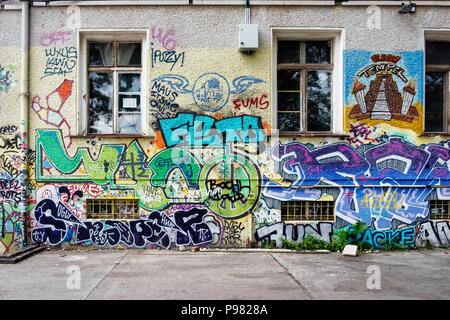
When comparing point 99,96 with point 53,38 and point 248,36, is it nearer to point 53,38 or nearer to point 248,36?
point 53,38

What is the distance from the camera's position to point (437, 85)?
23.8ft

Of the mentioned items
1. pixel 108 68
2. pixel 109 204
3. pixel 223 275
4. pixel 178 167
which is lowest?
pixel 223 275

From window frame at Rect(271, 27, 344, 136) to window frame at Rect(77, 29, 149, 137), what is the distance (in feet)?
7.79

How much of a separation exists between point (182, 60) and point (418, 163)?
4.71 meters

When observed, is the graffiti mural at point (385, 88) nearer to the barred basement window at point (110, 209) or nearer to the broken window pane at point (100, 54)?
the barred basement window at point (110, 209)

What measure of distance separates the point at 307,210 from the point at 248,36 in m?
3.31

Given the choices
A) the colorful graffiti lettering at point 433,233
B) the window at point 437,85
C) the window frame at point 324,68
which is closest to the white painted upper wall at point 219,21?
the window frame at point 324,68

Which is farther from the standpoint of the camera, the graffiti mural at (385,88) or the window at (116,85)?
the window at (116,85)

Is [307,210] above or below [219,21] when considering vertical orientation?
below

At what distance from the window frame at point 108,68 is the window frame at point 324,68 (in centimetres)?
237

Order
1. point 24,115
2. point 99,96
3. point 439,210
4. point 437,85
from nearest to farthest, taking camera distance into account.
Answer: point 24,115, point 439,210, point 99,96, point 437,85

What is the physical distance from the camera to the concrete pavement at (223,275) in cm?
441

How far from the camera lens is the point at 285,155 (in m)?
6.87

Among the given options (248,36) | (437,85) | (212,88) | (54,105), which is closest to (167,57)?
(212,88)
